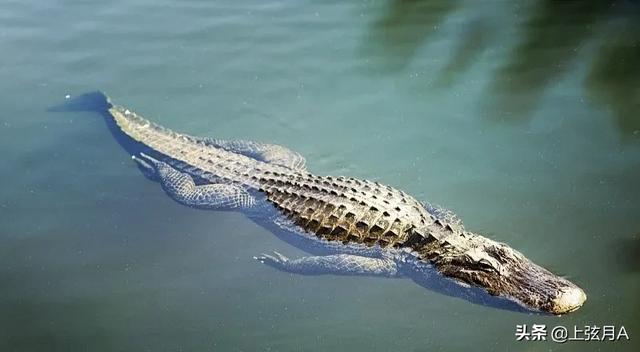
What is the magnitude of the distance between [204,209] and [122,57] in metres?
3.22

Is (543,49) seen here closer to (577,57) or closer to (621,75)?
(577,57)

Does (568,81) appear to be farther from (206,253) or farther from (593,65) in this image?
A: (206,253)

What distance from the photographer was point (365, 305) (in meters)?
5.42

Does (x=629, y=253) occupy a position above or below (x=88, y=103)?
below

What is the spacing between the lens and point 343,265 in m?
5.53

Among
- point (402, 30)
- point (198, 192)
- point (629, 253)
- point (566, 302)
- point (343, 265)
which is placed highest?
point (402, 30)

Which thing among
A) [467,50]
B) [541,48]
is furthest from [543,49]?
[467,50]

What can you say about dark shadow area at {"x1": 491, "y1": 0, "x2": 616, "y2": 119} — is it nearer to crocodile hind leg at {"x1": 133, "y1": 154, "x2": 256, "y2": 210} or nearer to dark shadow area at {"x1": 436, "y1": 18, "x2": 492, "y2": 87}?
dark shadow area at {"x1": 436, "y1": 18, "x2": 492, "y2": 87}

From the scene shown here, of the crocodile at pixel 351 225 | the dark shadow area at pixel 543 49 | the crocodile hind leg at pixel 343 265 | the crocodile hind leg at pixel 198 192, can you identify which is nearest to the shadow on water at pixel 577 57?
the dark shadow area at pixel 543 49

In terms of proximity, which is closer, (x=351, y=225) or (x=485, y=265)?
(x=485, y=265)

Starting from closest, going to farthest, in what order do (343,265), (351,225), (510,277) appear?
(510,277) → (343,265) → (351,225)

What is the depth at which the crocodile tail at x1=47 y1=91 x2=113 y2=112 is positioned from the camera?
753cm

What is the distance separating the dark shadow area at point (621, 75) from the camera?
7.16 metres

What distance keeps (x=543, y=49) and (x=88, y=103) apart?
18.2 feet
